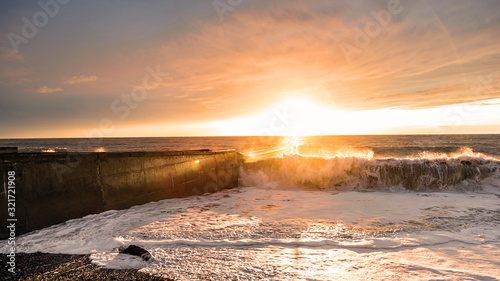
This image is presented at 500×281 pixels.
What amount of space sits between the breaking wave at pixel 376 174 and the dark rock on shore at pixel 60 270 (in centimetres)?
797

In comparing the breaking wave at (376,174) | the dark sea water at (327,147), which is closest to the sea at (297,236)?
the breaking wave at (376,174)

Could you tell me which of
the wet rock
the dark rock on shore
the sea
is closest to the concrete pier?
the sea

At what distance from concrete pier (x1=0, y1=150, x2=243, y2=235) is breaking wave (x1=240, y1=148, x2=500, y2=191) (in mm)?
4157

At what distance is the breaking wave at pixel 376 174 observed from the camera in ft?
35.1

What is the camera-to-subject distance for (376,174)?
438 inches

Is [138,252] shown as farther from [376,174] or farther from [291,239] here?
[376,174]

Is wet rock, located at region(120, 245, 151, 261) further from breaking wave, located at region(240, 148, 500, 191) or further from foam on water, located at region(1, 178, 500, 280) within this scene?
breaking wave, located at region(240, 148, 500, 191)

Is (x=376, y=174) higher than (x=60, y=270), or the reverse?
(x=60, y=270)

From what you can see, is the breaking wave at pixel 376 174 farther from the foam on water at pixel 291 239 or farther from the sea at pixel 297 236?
the foam on water at pixel 291 239

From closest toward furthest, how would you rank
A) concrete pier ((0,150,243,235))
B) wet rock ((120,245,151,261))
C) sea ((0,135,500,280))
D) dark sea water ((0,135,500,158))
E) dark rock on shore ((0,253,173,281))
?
dark rock on shore ((0,253,173,281))
sea ((0,135,500,280))
wet rock ((120,245,151,261))
concrete pier ((0,150,243,235))
dark sea water ((0,135,500,158))

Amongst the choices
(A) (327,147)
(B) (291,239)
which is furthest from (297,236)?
(A) (327,147)

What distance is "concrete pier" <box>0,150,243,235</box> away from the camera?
4453mm

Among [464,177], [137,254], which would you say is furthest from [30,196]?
[464,177]

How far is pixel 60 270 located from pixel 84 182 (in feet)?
8.51
